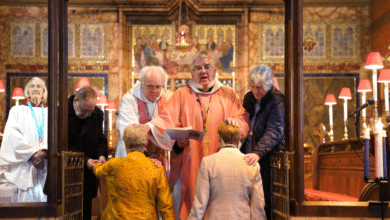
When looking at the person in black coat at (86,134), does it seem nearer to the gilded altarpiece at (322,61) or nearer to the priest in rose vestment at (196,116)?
the priest in rose vestment at (196,116)

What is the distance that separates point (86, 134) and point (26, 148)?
1.87 feet

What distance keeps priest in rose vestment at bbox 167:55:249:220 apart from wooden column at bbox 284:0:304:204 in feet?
2.53

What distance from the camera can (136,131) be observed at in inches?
144

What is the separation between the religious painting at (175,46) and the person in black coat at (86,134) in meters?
7.29

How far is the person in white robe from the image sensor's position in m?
Answer: 4.37

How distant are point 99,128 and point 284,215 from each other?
85.9 inches

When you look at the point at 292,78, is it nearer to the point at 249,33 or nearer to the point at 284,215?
the point at 284,215

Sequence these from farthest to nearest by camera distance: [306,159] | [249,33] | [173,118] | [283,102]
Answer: [249,33] < [306,159] < [173,118] < [283,102]

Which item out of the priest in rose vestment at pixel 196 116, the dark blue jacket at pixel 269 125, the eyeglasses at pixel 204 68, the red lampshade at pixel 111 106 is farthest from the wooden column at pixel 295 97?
the red lampshade at pixel 111 106

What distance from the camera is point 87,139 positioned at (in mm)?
4668

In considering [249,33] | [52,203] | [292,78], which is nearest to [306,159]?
[249,33]

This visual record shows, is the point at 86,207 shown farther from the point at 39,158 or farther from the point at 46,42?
the point at 46,42

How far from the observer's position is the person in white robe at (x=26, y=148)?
437 centimetres

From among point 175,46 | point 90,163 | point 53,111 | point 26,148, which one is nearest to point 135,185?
point 53,111
